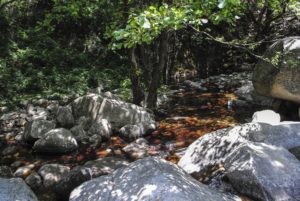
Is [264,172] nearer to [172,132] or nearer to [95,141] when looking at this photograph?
[172,132]

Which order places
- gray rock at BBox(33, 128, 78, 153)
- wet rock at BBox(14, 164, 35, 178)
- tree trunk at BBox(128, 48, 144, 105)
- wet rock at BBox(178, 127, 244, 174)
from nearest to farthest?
wet rock at BBox(178, 127, 244, 174)
wet rock at BBox(14, 164, 35, 178)
gray rock at BBox(33, 128, 78, 153)
tree trunk at BBox(128, 48, 144, 105)

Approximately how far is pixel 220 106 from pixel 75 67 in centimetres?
786

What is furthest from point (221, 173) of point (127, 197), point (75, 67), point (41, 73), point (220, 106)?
point (75, 67)

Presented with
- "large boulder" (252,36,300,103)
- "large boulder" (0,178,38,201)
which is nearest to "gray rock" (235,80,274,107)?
"large boulder" (252,36,300,103)

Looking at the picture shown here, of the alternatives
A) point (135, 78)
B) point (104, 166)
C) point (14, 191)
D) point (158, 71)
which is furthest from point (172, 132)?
point (14, 191)

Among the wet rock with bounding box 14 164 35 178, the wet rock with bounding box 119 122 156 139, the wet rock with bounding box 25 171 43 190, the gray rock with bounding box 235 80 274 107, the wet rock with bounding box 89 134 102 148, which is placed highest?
the gray rock with bounding box 235 80 274 107

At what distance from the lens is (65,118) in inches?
371

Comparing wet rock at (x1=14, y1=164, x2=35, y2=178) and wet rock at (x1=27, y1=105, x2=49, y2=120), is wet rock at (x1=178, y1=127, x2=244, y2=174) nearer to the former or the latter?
wet rock at (x1=14, y1=164, x2=35, y2=178)

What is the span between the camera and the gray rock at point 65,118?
30.7 feet

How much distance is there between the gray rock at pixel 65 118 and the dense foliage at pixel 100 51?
2206 mm

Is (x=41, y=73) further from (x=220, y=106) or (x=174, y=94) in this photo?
(x=220, y=106)

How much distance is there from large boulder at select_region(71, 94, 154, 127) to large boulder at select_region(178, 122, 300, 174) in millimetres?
3326

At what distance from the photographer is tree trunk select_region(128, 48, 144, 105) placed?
34.0 feet

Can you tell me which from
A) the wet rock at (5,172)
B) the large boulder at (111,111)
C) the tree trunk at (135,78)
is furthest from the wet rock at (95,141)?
the tree trunk at (135,78)
